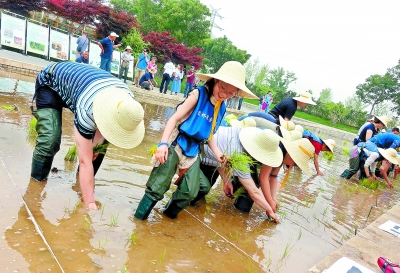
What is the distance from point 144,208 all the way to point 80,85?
1115mm

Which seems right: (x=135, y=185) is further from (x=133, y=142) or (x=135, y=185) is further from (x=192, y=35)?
(x=192, y=35)

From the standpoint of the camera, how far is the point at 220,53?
3525 cm

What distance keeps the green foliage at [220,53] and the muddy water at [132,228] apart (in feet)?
103

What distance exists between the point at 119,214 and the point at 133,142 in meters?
0.62

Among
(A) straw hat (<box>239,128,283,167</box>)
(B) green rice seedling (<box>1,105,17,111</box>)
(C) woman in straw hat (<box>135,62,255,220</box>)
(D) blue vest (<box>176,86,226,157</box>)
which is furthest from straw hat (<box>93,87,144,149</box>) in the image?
(B) green rice seedling (<box>1,105,17,111</box>)

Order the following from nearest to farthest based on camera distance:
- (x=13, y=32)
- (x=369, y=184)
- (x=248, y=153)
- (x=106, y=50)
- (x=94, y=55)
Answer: (x=248, y=153) < (x=369, y=184) < (x=106, y=50) < (x=13, y=32) < (x=94, y=55)

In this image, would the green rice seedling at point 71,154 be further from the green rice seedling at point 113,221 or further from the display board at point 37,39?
the display board at point 37,39

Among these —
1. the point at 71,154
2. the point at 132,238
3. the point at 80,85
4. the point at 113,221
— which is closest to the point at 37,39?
the point at 71,154

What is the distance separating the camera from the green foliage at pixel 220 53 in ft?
114

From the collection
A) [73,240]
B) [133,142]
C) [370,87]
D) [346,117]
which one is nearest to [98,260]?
[73,240]

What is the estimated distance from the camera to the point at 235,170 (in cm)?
323

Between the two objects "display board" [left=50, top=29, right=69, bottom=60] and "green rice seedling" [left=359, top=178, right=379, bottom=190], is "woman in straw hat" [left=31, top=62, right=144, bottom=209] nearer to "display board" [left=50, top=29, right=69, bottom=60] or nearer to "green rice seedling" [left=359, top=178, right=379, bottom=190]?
"green rice seedling" [left=359, top=178, right=379, bottom=190]

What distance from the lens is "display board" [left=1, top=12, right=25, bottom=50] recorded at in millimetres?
11738

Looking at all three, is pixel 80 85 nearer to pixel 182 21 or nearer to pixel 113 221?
pixel 113 221
